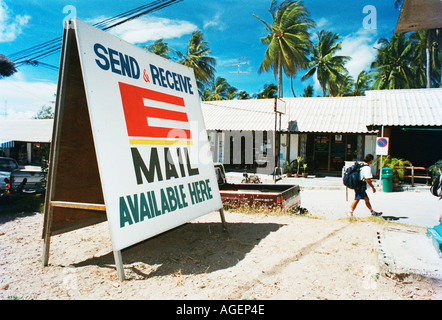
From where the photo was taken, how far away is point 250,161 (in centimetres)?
2036

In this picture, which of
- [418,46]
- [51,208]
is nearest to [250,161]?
[51,208]

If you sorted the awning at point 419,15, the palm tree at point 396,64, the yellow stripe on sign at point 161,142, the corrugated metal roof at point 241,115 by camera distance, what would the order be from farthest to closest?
the palm tree at point 396,64 → the corrugated metal roof at point 241,115 → the awning at point 419,15 → the yellow stripe on sign at point 161,142

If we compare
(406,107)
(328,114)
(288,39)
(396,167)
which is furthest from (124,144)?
(288,39)

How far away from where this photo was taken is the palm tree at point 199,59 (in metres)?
29.1

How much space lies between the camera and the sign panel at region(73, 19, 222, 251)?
9.71ft

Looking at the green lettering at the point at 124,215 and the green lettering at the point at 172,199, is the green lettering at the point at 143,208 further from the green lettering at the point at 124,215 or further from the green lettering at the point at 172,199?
the green lettering at the point at 172,199

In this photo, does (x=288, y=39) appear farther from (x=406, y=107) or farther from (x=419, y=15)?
(x=419, y=15)

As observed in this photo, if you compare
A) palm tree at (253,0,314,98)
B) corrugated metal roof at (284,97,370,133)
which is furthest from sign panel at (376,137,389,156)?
palm tree at (253,0,314,98)

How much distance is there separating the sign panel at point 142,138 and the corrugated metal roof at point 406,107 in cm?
1309

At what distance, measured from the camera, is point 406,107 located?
52.6ft

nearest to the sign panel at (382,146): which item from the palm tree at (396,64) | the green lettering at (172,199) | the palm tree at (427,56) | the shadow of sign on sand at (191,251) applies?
the shadow of sign on sand at (191,251)

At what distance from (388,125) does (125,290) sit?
48.8 feet

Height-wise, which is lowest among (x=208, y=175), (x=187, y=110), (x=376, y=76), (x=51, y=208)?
(x=51, y=208)
